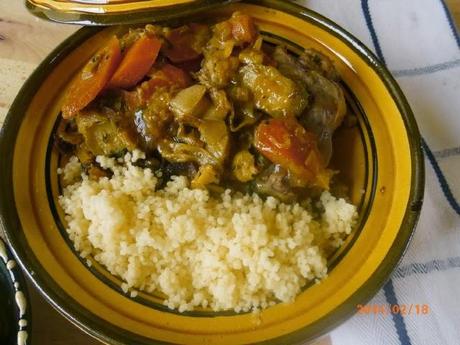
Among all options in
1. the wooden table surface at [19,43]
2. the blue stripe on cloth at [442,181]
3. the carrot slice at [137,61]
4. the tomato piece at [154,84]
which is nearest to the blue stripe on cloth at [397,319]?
the blue stripe on cloth at [442,181]

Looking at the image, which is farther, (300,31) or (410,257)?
(300,31)

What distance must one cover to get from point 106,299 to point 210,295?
0.97ft

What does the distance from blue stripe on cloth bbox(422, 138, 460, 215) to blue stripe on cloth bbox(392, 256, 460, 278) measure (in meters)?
0.20

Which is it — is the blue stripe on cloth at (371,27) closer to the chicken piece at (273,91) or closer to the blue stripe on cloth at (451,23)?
the blue stripe on cloth at (451,23)

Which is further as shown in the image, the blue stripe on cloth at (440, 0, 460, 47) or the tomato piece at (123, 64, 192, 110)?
the blue stripe on cloth at (440, 0, 460, 47)

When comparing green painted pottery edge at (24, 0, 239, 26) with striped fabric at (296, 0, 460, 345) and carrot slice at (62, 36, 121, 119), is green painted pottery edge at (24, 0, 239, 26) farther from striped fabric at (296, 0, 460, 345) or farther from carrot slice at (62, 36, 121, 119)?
striped fabric at (296, 0, 460, 345)

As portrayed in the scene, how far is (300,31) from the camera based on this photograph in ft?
6.86

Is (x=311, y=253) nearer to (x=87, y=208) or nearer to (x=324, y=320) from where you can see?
(x=324, y=320)

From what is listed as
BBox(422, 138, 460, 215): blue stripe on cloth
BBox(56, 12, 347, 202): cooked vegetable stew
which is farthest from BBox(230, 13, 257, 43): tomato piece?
BBox(422, 138, 460, 215): blue stripe on cloth

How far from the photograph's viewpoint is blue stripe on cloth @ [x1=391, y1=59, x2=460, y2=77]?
2.38m

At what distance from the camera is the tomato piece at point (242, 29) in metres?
1.95

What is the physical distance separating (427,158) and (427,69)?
44cm

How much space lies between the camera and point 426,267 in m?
1.91

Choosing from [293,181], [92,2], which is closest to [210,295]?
[293,181]
